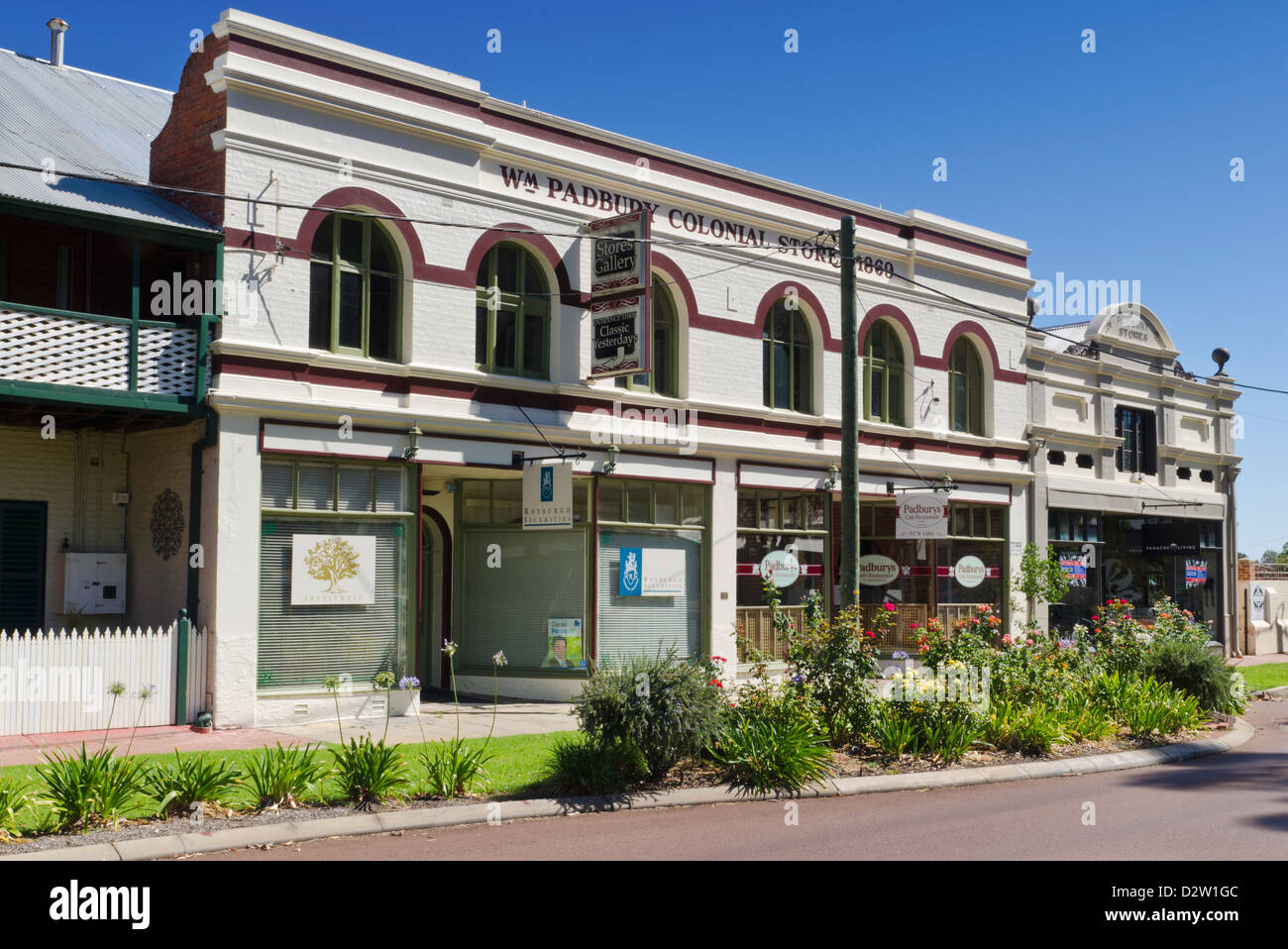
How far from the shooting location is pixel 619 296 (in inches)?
727

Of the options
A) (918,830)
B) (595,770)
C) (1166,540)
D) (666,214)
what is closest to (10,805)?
(595,770)

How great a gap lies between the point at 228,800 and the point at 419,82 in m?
11.0

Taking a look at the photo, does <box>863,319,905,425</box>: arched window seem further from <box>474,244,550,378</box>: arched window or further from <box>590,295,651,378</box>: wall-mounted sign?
<box>474,244,550,378</box>: arched window

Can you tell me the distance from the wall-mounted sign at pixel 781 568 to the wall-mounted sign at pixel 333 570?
7.72 meters

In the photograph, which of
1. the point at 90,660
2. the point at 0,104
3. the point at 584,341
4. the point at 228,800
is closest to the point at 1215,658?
the point at 584,341

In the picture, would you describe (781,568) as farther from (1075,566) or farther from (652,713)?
(652,713)

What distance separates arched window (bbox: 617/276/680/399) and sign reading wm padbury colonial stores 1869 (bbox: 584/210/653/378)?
74.3 inches

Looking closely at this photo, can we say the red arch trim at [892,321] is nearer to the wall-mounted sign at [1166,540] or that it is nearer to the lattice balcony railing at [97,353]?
the wall-mounted sign at [1166,540]

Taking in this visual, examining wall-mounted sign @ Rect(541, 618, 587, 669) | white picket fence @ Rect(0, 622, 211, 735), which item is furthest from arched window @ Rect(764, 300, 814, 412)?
white picket fence @ Rect(0, 622, 211, 735)

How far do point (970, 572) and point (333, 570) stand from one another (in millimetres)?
14733

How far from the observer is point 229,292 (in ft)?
50.4

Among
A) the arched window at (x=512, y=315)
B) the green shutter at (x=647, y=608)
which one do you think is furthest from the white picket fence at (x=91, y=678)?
the green shutter at (x=647, y=608)

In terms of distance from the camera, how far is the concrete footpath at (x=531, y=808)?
345 inches

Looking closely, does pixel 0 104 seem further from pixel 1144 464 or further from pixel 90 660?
pixel 1144 464
